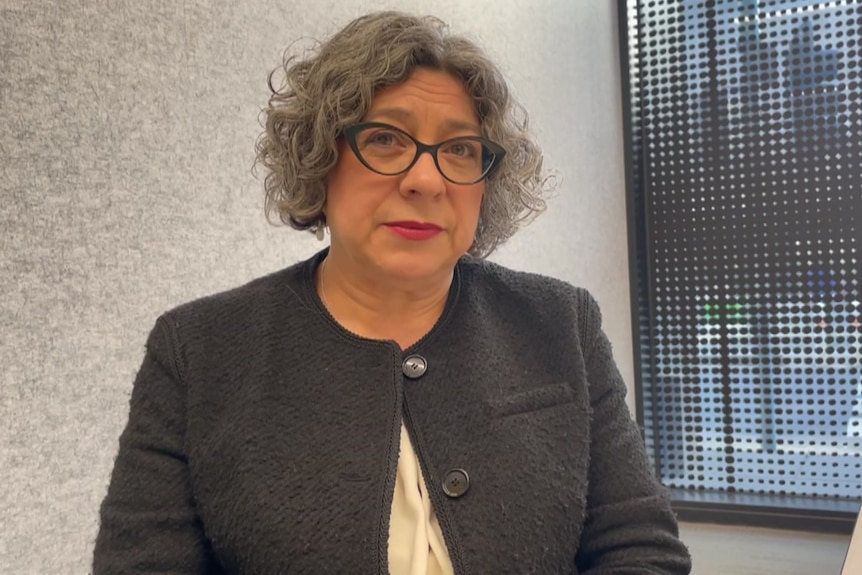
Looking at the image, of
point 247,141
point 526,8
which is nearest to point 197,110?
point 247,141

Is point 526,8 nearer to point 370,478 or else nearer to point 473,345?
point 473,345

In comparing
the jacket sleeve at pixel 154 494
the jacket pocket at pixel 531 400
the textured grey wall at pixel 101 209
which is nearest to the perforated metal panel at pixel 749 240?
the textured grey wall at pixel 101 209

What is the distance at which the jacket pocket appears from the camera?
94 cm

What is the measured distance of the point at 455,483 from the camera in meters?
0.88

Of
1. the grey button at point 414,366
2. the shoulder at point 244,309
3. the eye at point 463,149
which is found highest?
the eye at point 463,149

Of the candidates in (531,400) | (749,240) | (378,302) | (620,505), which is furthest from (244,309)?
(749,240)

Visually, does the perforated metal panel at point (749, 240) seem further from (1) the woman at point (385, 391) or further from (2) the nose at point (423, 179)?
(2) the nose at point (423, 179)

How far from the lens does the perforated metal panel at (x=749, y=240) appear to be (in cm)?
223

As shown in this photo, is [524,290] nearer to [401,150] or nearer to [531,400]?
[531,400]

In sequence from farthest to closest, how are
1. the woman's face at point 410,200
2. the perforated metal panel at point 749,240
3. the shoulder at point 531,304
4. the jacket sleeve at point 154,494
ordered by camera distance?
the perforated metal panel at point 749,240
the shoulder at point 531,304
the woman's face at point 410,200
the jacket sleeve at point 154,494

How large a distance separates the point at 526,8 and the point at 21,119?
157cm

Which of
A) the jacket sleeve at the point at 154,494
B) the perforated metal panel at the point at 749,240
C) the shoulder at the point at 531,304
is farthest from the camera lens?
the perforated metal panel at the point at 749,240

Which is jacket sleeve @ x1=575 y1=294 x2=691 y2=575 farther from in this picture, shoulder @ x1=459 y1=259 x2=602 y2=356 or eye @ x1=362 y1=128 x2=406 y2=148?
eye @ x1=362 y1=128 x2=406 y2=148

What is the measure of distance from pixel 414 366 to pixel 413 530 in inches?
7.7
